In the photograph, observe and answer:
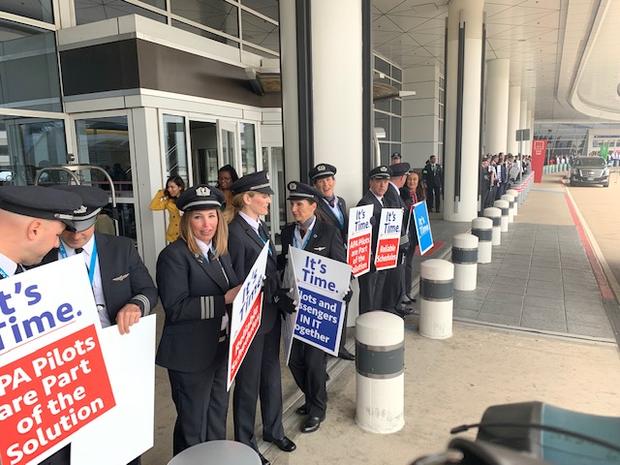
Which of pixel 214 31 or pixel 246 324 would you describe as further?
pixel 214 31

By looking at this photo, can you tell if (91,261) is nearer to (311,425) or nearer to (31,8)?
(311,425)

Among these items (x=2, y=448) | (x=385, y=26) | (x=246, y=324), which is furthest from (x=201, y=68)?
(x=385, y=26)

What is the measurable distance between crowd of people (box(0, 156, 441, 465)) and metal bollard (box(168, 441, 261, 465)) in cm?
57

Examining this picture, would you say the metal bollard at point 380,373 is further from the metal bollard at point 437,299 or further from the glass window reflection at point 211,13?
the glass window reflection at point 211,13

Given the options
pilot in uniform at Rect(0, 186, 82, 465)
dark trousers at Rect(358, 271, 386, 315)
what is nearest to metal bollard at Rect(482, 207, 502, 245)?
dark trousers at Rect(358, 271, 386, 315)

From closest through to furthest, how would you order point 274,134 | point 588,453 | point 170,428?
point 588,453, point 170,428, point 274,134

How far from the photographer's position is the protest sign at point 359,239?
4.84 m

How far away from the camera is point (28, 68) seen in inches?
288

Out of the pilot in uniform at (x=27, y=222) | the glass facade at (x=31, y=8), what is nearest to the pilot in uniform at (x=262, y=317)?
the pilot in uniform at (x=27, y=222)

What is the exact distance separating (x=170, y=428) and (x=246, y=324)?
5.55 feet

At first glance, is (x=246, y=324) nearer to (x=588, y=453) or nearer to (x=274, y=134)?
(x=588, y=453)

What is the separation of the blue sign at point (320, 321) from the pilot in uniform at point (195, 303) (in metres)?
0.89

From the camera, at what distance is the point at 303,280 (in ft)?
12.1

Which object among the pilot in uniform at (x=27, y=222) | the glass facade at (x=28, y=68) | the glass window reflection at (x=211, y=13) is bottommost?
the pilot in uniform at (x=27, y=222)
